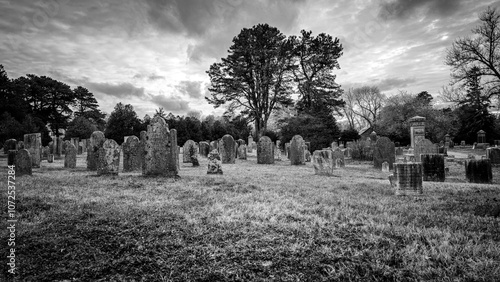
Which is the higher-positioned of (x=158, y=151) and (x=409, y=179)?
(x=158, y=151)

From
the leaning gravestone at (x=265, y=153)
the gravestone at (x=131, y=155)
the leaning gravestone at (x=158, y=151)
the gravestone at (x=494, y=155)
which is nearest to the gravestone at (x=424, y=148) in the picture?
the gravestone at (x=494, y=155)

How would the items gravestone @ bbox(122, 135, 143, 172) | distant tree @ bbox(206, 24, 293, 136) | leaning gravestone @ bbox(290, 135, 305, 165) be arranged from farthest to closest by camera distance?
distant tree @ bbox(206, 24, 293, 136)
leaning gravestone @ bbox(290, 135, 305, 165)
gravestone @ bbox(122, 135, 143, 172)

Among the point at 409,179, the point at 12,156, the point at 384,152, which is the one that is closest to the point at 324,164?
the point at 409,179

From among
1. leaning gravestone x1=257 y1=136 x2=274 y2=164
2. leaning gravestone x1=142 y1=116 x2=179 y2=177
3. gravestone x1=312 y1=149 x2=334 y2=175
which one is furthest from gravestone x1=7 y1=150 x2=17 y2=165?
leaning gravestone x1=257 y1=136 x2=274 y2=164

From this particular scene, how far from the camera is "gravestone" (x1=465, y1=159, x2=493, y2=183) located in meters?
7.99

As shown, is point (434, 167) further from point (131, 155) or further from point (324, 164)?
point (131, 155)

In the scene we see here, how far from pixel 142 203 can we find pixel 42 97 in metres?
53.8

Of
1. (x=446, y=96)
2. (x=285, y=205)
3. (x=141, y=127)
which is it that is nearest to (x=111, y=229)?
(x=285, y=205)

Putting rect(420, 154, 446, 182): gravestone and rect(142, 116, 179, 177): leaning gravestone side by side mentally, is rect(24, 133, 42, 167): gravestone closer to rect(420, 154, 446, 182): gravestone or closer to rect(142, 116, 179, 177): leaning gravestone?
rect(142, 116, 179, 177): leaning gravestone

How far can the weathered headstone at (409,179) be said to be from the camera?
18.5ft

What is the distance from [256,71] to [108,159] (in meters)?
24.9

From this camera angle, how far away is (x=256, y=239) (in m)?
3.11

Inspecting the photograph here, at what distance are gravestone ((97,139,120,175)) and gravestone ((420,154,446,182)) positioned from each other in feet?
39.1

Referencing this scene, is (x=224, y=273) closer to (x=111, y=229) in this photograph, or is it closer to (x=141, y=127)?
(x=111, y=229)
